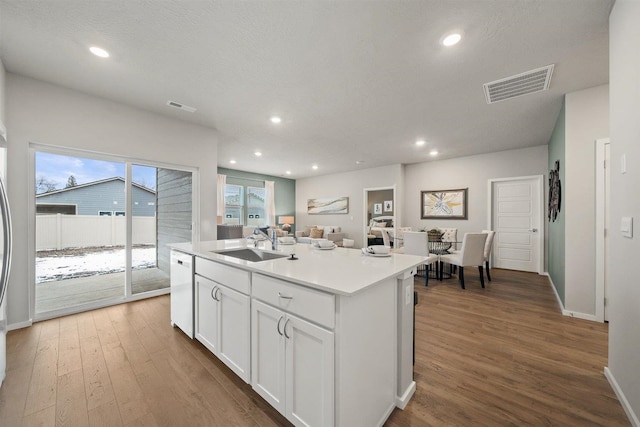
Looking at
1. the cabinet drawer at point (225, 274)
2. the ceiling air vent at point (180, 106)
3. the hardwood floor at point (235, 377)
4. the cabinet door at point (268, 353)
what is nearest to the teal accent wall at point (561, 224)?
the hardwood floor at point (235, 377)

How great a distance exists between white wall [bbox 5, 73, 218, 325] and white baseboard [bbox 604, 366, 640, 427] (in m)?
4.81

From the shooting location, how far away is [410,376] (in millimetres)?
1611

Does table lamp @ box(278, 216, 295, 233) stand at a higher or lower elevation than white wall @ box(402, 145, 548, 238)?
lower

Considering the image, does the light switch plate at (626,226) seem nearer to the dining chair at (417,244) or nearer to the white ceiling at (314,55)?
the white ceiling at (314,55)

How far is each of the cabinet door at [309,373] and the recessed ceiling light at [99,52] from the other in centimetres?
275

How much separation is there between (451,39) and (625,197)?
1591 millimetres

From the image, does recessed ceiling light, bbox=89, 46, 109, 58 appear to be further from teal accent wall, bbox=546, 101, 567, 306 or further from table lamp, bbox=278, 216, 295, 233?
table lamp, bbox=278, 216, 295, 233

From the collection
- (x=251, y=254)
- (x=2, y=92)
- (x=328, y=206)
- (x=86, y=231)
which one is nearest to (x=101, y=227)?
(x=86, y=231)

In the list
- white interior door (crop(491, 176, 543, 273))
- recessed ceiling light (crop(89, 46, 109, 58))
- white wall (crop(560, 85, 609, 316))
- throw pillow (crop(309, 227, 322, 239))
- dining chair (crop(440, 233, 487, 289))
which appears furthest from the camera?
throw pillow (crop(309, 227, 322, 239))

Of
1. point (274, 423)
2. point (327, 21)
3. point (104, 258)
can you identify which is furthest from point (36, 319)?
point (327, 21)

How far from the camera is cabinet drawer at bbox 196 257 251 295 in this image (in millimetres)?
1560

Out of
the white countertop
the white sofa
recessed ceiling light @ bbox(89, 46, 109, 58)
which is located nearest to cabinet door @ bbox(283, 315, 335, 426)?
the white countertop

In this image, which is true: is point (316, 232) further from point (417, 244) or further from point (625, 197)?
point (625, 197)

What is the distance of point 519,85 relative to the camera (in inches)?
105
